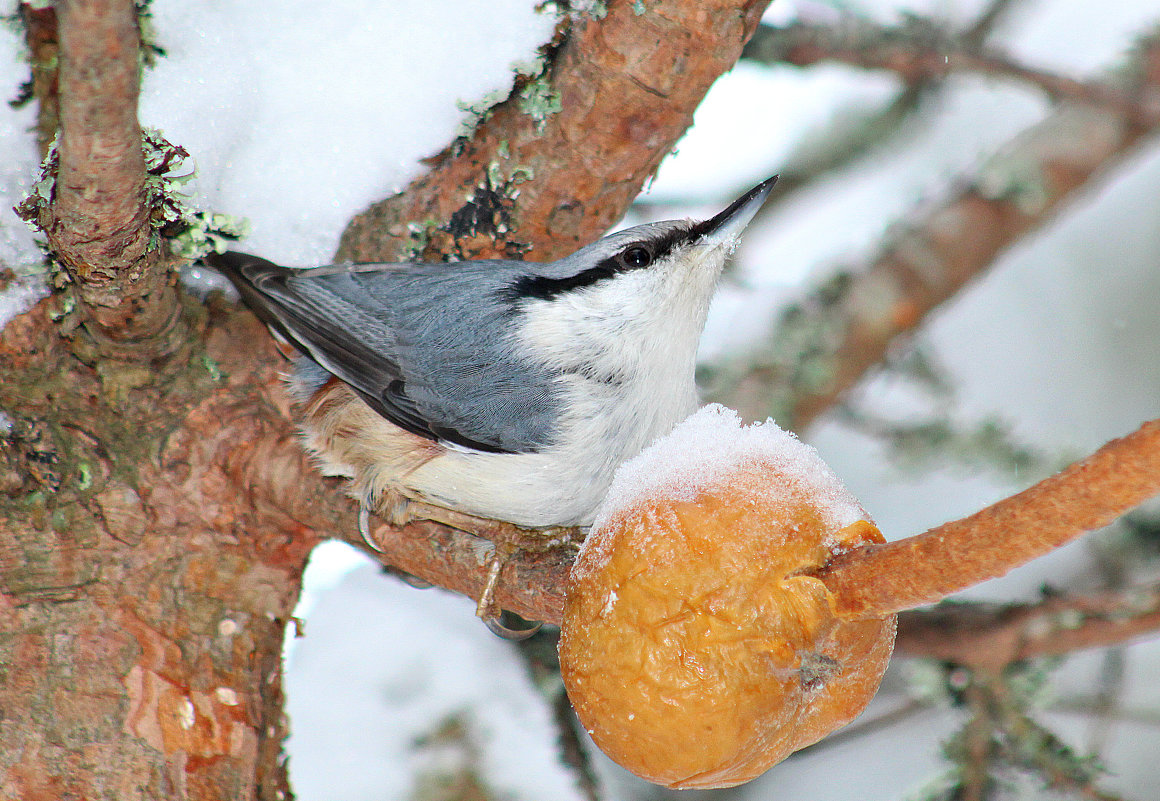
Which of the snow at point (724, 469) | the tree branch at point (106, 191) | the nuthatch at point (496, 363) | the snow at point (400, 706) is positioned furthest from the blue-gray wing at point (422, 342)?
the snow at point (400, 706)

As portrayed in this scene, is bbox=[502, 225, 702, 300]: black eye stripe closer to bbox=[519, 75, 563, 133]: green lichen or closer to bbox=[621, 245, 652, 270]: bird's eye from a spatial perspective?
bbox=[621, 245, 652, 270]: bird's eye

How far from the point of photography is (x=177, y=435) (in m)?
1.56

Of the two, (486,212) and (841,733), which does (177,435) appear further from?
(841,733)

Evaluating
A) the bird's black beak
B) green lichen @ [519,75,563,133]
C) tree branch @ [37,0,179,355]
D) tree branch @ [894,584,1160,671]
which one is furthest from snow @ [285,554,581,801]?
green lichen @ [519,75,563,133]

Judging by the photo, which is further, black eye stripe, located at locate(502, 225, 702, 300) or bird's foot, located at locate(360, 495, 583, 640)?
black eye stripe, located at locate(502, 225, 702, 300)

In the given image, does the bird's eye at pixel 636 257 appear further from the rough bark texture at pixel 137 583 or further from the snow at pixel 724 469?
the rough bark texture at pixel 137 583

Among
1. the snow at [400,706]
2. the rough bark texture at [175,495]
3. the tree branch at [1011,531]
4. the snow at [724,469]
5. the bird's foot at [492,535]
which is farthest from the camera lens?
the snow at [400,706]

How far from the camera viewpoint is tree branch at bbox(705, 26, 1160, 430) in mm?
2512

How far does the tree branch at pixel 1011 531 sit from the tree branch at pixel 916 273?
151cm

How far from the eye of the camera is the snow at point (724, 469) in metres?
1.18

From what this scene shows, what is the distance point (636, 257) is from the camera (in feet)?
5.75

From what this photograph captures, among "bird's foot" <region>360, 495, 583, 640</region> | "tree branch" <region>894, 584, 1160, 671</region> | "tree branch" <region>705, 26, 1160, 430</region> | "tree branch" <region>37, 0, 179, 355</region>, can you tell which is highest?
"tree branch" <region>705, 26, 1160, 430</region>

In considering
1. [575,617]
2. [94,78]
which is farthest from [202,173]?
[575,617]

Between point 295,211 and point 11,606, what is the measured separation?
764 millimetres
